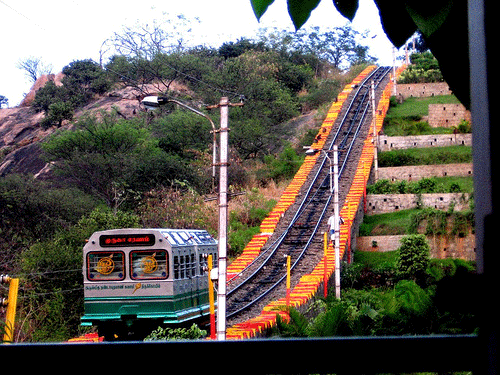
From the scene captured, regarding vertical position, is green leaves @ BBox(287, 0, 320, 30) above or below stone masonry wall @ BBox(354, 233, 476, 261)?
above

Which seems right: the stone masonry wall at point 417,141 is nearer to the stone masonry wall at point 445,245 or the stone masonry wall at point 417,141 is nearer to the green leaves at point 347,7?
the stone masonry wall at point 445,245

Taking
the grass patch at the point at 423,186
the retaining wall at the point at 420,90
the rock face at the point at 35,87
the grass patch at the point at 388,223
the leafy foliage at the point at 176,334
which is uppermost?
the retaining wall at the point at 420,90

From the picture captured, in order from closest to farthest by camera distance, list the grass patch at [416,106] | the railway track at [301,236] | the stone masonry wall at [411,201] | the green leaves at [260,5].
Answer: the green leaves at [260,5]
the railway track at [301,236]
the stone masonry wall at [411,201]
the grass patch at [416,106]

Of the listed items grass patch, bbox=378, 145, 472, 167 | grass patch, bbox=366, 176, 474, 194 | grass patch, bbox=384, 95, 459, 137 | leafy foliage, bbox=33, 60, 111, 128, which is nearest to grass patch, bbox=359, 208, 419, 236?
grass patch, bbox=366, 176, 474, 194

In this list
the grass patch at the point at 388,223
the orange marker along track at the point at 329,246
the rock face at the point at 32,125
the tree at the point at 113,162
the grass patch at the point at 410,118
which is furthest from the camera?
the grass patch at the point at 410,118

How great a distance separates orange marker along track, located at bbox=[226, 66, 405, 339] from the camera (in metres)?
13.8

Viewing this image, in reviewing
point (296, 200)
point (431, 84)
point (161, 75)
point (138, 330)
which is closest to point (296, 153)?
point (296, 200)

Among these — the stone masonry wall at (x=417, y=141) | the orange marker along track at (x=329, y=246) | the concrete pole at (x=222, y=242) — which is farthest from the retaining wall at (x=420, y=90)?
the concrete pole at (x=222, y=242)

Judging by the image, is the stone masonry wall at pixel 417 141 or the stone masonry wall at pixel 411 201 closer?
the stone masonry wall at pixel 411 201

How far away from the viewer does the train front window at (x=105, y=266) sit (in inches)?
563

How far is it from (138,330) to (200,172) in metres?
10.1

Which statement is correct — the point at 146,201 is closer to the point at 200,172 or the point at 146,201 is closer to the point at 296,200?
the point at 200,172

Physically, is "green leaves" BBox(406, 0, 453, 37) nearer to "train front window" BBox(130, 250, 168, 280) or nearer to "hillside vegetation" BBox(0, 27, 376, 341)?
"hillside vegetation" BBox(0, 27, 376, 341)

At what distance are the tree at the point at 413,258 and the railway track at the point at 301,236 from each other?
10.7 feet
